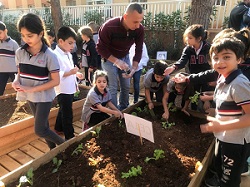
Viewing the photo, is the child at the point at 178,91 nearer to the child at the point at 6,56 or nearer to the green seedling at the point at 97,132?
the green seedling at the point at 97,132

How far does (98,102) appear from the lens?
9.18 feet

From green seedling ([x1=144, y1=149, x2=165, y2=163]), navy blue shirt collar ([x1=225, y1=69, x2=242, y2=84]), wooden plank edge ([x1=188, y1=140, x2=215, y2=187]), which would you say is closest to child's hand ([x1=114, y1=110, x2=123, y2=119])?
green seedling ([x1=144, y1=149, x2=165, y2=163])

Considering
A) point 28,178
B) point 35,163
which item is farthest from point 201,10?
point 28,178

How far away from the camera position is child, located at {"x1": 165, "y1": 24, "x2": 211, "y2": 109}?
9.36ft

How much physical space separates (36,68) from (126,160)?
4.06 ft

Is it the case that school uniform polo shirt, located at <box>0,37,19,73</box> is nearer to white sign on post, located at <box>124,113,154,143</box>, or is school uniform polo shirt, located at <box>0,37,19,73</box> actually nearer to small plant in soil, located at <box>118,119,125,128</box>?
small plant in soil, located at <box>118,119,125,128</box>

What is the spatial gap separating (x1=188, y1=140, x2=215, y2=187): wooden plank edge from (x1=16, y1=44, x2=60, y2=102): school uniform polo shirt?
155 centimetres

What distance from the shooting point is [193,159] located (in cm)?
208

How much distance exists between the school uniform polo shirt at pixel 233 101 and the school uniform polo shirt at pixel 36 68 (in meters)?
1.54

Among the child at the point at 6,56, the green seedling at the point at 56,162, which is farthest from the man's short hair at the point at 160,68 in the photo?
the child at the point at 6,56

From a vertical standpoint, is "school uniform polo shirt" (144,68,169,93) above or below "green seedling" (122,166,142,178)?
above

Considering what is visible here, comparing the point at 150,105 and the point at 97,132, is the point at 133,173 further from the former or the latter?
the point at 150,105

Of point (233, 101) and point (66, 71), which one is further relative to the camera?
point (66, 71)

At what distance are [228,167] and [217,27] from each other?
774 centimetres
